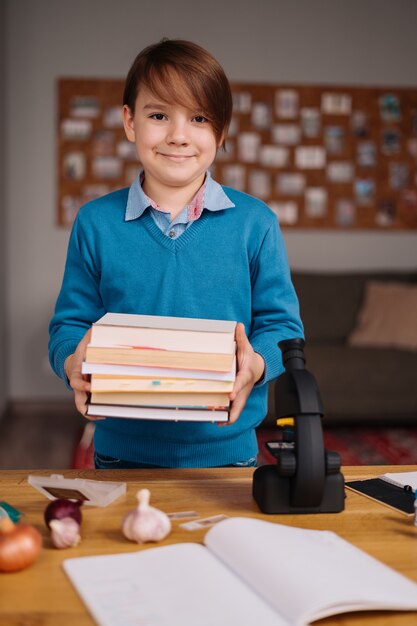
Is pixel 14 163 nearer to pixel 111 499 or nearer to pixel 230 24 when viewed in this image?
pixel 230 24

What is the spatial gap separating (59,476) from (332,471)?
405mm

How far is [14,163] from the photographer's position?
17.2 ft

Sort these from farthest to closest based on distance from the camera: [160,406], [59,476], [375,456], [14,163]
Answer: [14,163] → [375,456] → [59,476] → [160,406]

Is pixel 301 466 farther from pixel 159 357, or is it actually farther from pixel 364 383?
pixel 364 383

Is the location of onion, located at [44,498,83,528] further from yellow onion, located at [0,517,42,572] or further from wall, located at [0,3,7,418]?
wall, located at [0,3,7,418]

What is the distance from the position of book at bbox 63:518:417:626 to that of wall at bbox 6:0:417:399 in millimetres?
4482

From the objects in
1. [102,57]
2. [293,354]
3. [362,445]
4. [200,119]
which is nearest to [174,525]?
[293,354]

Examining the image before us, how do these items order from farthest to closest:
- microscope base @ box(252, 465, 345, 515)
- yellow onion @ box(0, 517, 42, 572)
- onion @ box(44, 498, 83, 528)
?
1. microscope base @ box(252, 465, 345, 515)
2. onion @ box(44, 498, 83, 528)
3. yellow onion @ box(0, 517, 42, 572)

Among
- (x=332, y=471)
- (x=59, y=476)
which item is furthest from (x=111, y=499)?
(x=332, y=471)

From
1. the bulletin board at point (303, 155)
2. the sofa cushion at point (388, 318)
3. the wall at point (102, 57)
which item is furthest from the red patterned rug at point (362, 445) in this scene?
the bulletin board at point (303, 155)

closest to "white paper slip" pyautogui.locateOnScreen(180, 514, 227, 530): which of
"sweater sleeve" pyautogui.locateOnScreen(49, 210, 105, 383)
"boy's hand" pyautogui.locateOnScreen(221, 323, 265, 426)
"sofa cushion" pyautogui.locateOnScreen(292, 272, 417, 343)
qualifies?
"boy's hand" pyautogui.locateOnScreen(221, 323, 265, 426)

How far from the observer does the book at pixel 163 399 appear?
3.54ft

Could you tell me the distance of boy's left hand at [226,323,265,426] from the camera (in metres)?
1.10

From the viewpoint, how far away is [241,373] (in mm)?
1136
